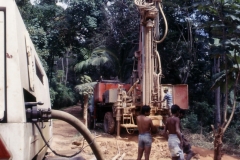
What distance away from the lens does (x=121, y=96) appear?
36.6 ft

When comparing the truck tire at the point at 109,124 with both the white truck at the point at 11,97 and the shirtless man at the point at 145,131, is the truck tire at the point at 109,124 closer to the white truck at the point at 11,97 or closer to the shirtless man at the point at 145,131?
the shirtless man at the point at 145,131

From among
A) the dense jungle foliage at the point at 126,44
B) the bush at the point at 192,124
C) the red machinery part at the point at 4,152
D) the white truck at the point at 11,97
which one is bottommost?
the bush at the point at 192,124

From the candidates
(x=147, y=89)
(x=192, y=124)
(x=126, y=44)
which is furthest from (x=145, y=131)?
(x=126, y=44)

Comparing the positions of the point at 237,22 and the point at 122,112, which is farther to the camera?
the point at 122,112

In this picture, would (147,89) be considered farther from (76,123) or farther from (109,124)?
(76,123)

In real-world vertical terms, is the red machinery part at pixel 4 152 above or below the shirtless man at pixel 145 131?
above

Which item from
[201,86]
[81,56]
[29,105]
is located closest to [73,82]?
[81,56]

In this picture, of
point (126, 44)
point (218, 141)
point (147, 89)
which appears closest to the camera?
point (218, 141)

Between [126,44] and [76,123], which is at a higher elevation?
[126,44]

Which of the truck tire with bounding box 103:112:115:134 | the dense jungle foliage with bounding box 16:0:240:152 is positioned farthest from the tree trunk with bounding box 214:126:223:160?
the dense jungle foliage with bounding box 16:0:240:152

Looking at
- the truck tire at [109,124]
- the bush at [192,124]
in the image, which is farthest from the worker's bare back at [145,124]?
the bush at [192,124]

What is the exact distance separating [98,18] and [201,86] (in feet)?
27.3

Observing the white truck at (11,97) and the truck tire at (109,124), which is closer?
the white truck at (11,97)

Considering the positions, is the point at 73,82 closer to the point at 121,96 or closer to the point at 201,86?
the point at 201,86
